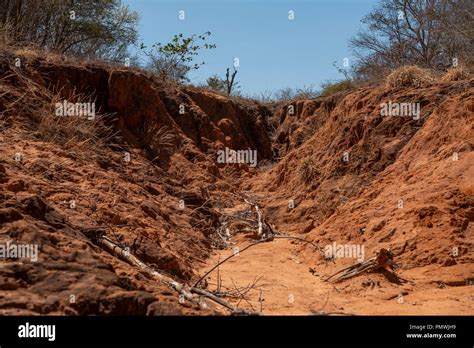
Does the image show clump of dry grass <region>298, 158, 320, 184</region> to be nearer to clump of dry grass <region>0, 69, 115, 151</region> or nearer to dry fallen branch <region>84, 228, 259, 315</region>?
clump of dry grass <region>0, 69, 115, 151</region>

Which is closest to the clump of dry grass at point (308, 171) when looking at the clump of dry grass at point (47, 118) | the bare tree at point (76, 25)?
the clump of dry grass at point (47, 118)

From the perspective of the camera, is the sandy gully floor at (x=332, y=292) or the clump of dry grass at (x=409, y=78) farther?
the clump of dry grass at (x=409, y=78)

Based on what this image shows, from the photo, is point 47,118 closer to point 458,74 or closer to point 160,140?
point 160,140

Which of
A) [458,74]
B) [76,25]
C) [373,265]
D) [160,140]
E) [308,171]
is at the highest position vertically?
[76,25]

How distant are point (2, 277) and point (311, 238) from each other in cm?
488

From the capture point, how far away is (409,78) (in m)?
9.63

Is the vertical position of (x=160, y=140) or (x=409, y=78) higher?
(x=409, y=78)

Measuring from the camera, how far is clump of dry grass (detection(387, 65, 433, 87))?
949cm

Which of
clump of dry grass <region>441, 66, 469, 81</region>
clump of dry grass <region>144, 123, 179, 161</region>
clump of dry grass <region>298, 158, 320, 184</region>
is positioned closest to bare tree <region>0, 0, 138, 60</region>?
clump of dry grass <region>144, 123, 179, 161</region>

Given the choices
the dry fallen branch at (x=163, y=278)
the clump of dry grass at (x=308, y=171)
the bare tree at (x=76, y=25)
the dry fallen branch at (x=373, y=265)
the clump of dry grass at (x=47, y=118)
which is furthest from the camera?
the bare tree at (x=76, y=25)

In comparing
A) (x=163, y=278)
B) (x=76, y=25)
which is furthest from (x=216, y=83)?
(x=163, y=278)

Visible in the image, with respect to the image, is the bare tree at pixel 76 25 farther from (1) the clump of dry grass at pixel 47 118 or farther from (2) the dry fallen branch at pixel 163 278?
(2) the dry fallen branch at pixel 163 278

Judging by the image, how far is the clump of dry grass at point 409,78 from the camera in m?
9.49
